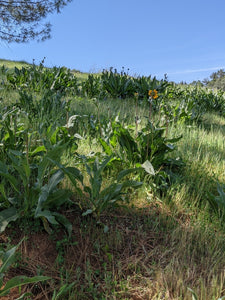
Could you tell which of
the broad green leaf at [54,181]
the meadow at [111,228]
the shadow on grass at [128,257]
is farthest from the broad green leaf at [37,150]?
the shadow on grass at [128,257]

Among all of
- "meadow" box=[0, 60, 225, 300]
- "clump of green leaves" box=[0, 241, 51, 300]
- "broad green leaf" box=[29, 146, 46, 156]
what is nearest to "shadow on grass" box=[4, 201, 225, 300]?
"meadow" box=[0, 60, 225, 300]

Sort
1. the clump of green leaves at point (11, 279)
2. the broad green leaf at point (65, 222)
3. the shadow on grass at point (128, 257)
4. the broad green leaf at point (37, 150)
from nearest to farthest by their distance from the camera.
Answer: the clump of green leaves at point (11, 279) < the shadow on grass at point (128, 257) < the broad green leaf at point (65, 222) < the broad green leaf at point (37, 150)

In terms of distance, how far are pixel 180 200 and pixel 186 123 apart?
295 cm

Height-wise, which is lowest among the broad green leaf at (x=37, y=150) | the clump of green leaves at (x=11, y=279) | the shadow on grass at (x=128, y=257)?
the shadow on grass at (x=128, y=257)

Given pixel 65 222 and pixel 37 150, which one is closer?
pixel 65 222

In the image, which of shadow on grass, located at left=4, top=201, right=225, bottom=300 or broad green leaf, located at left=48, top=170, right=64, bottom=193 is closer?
shadow on grass, located at left=4, top=201, right=225, bottom=300

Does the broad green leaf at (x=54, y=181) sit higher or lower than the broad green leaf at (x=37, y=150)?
lower

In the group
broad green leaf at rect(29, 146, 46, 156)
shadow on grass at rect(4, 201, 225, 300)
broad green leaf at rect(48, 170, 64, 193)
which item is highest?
broad green leaf at rect(29, 146, 46, 156)

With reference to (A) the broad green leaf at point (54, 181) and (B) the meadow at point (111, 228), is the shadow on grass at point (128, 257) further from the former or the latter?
(A) the broad green leaf at point (54, 181)

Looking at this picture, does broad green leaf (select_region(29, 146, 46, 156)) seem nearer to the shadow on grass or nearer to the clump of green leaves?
the shadow on grass

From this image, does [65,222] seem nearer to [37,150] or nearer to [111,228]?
[111,228]

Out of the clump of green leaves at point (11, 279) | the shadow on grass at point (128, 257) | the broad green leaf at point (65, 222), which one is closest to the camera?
the clump of green leaves at point (11, 279)

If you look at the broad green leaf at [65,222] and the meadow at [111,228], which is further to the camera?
the broad green leaf at [65,222]

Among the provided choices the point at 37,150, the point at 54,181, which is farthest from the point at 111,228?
the point at 37,150
